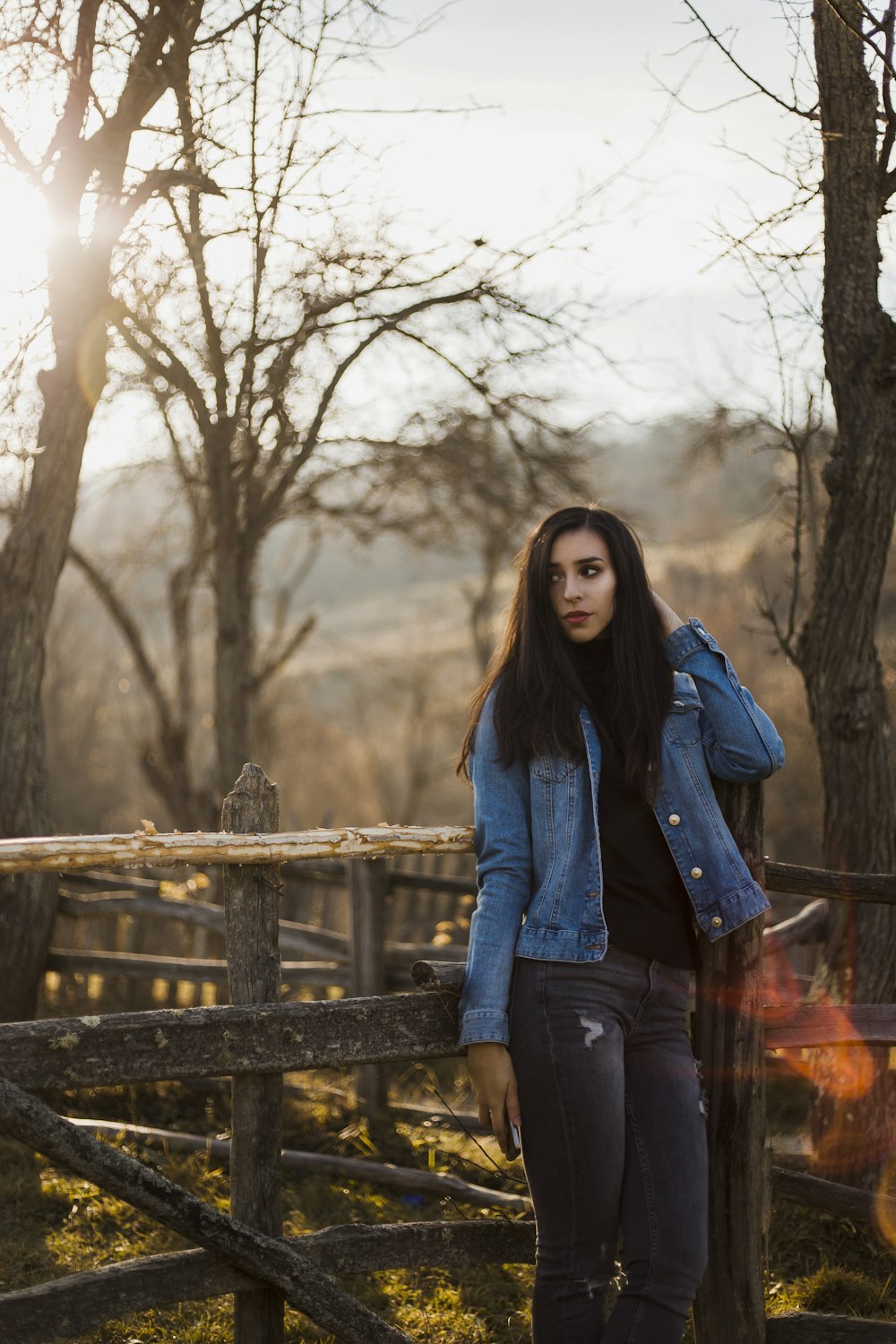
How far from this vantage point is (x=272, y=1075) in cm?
296

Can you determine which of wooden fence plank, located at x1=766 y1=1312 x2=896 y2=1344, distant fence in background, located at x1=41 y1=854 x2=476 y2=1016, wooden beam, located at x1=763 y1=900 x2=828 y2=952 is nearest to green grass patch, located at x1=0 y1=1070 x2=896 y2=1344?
wooden fence plank, located at x1=766 y1=1312 x2=896 y2=1344

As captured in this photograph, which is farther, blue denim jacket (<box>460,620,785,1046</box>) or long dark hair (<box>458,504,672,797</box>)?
long dark hair (<box>458,504,672,797</box>)

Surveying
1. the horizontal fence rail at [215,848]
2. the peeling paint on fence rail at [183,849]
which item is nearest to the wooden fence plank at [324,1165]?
the horizontal fence rail at [215,848]

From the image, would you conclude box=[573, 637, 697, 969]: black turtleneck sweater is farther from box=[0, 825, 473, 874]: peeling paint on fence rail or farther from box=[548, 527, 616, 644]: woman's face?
box=[0, 825, 473, 874]: peeling paint on fence rail

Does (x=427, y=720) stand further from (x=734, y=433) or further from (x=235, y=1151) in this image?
(x=235, y=1151)

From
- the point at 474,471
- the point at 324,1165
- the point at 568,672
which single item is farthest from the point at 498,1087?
the point at 474,471

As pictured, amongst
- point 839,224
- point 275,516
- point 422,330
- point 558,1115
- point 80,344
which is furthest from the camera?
→ point 275,516

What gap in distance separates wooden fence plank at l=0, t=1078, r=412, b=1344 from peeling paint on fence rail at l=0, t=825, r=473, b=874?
1.68 feet

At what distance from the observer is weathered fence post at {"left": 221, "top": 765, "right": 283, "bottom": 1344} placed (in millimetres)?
2967

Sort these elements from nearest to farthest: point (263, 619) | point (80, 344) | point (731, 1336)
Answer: point (731, 1336)
point (80, 344)
point (263, 619)

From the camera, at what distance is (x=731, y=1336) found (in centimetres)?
321

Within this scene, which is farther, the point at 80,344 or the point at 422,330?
the point at 422,330

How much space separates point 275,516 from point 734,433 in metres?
3.32

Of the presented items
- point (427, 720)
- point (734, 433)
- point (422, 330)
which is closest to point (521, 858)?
point (422, 330)
